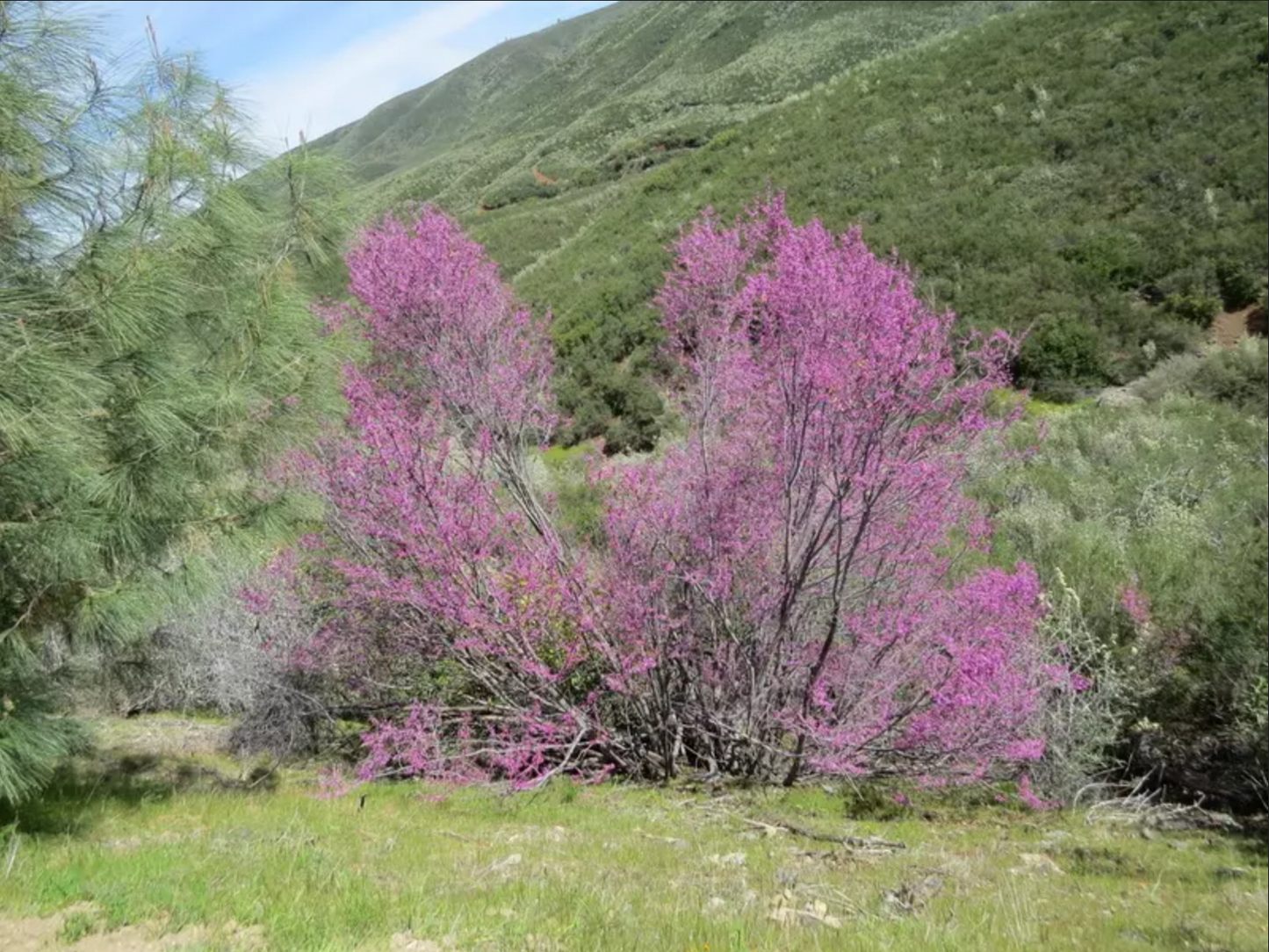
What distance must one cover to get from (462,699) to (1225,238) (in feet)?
60.3

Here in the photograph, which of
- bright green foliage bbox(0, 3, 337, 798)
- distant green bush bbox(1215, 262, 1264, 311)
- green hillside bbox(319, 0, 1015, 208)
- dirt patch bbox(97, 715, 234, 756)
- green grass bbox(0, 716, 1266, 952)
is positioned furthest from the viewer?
green hillside bbox(319, 0, 1015, 208)

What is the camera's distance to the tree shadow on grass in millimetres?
4988

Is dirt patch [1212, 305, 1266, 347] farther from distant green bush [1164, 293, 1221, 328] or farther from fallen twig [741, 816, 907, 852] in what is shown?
fallen twig [741, 816, 907, 852]

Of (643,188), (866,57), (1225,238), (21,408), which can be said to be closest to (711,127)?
(866,57)

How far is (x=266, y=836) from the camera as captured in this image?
4961 millimetres

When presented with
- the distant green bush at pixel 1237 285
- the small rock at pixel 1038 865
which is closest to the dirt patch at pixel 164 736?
the small rock at pixel 1038 865

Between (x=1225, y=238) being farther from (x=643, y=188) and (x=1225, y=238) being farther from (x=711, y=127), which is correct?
(x=711, y=127)

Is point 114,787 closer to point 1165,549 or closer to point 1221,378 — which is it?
point 1165,549

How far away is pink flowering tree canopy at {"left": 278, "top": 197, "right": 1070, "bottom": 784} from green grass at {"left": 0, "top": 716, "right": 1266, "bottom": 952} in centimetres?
55

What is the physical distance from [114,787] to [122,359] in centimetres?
376

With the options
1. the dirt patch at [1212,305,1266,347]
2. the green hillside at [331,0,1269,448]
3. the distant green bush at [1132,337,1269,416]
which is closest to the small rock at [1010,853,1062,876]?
the green hillside at [331,0,1269,448]

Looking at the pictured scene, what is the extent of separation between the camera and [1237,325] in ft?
54.6

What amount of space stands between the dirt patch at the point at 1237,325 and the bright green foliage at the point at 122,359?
695 inches

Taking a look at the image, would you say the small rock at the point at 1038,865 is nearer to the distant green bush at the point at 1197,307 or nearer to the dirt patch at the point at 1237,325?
the dirt patch at the point at 1237,325
